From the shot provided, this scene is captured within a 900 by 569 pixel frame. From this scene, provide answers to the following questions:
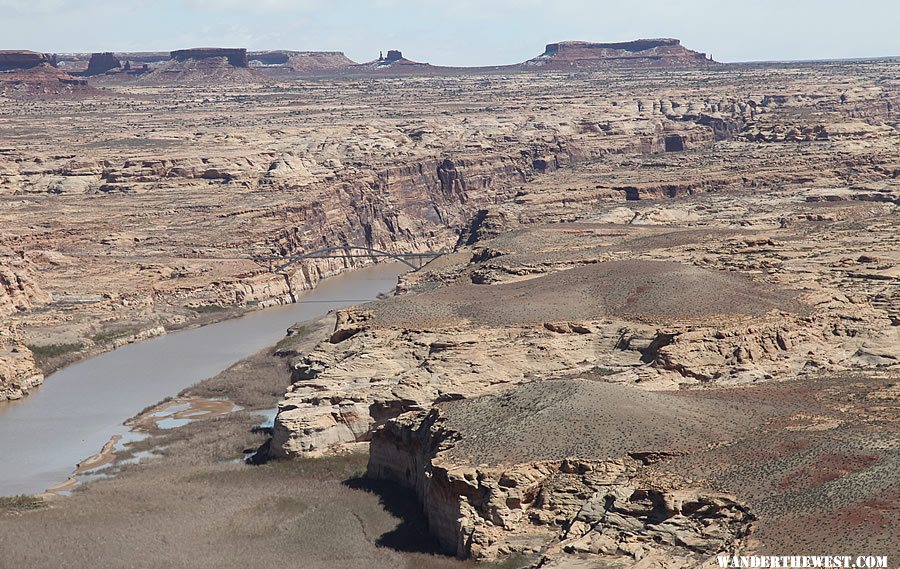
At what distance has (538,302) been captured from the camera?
45781 mm

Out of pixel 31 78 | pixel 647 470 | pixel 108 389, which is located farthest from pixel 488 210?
pixel 31 78

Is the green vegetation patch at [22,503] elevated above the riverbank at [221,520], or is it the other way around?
the riverbank at [221,520]

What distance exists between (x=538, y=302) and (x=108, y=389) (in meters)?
17.0

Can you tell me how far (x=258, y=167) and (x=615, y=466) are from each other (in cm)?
7592

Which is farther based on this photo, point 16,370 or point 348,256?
point 348,256

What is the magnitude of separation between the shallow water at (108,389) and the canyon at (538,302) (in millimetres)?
1443

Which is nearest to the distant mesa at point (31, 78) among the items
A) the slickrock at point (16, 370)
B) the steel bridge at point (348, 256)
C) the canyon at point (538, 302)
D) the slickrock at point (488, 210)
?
the slickrock at point (488, 210)

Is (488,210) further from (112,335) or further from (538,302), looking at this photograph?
(538,302)

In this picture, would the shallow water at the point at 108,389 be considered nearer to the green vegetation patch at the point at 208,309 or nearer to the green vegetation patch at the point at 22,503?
the green vegetation patch at the point at 208,309

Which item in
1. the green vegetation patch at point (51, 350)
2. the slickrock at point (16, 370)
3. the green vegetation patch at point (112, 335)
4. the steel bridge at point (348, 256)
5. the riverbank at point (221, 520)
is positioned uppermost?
the riverbank at point (221, 520)

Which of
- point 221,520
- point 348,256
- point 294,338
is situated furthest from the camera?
point 348,256

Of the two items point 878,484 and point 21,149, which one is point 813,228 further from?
point 21,149

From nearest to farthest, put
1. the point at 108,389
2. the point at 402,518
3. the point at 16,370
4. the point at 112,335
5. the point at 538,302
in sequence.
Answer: the point at 402,518 → the point at 538,302 → the point at 16,370 → the point at 108,389 → the point at 112,335

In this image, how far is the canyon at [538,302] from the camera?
28.0 metres
